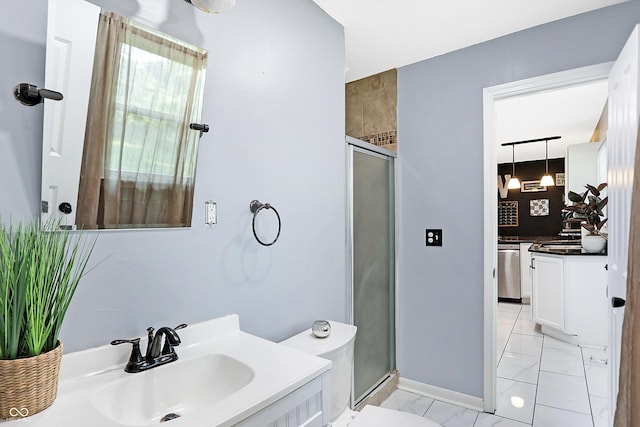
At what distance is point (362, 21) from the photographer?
6.77 ft

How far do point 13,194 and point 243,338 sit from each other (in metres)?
0.83

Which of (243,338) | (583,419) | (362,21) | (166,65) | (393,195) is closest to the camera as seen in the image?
(166,65)

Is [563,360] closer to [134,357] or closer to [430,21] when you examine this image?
[430,21]

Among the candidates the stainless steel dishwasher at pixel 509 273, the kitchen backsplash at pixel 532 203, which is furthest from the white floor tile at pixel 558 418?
the kitchen backsplash at pixel 532 203

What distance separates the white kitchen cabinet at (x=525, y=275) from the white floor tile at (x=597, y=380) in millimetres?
2590

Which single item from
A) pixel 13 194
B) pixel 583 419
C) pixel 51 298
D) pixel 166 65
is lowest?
pixel 583 419

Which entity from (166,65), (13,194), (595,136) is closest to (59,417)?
(13,194)

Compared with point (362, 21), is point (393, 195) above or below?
below

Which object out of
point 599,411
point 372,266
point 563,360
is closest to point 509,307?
point 563,360

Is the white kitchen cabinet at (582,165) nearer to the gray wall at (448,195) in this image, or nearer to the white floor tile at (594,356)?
the white floor tile at (594,356)

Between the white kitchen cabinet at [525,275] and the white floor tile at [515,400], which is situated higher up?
the white kitchen cabinet at [525,275]

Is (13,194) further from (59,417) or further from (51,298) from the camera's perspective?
(59,417)

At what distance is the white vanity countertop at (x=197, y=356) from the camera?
0.81 m

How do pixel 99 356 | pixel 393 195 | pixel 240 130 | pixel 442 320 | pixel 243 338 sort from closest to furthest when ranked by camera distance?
pixel 99 356 < pixel 243 338 < pixel 240 130 < pixel 442 320 < pixel 393 195
